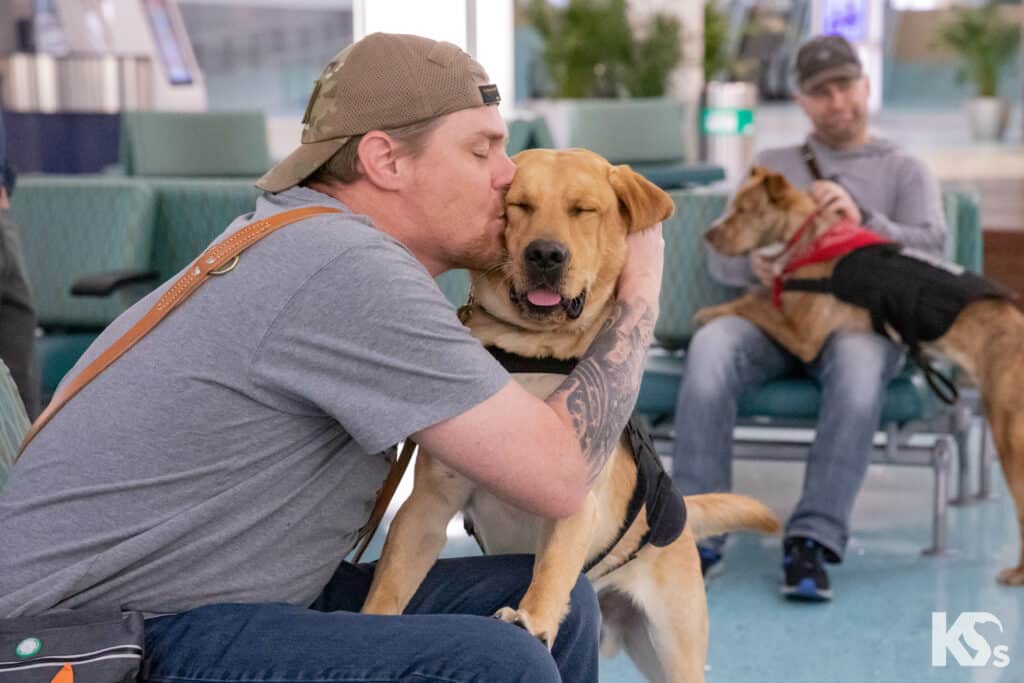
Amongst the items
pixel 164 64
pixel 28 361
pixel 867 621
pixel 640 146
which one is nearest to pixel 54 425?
pixel 28 361

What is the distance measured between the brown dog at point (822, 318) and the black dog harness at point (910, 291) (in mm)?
41

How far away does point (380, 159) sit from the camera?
152cm

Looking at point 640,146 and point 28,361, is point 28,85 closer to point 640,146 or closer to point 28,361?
point 640,146

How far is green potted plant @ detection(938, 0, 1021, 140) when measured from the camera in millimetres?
16531

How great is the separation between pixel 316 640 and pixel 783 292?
8.14 ft

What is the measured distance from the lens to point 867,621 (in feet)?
10.1

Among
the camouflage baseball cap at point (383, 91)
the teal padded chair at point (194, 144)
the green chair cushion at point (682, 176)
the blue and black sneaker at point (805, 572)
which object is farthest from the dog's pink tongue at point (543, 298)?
the teal padded chair at point (194, 144)

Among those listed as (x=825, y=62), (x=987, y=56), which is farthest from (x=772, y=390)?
(x=987, y=56)

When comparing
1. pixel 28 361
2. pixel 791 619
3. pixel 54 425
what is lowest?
pixel 791 619

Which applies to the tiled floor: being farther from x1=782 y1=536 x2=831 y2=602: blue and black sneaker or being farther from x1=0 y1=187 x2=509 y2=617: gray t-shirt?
x1=0 y1=187 x2=509 y2=617: gray t-shirt

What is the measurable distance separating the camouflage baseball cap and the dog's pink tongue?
394mm

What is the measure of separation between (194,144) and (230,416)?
15.8 ft

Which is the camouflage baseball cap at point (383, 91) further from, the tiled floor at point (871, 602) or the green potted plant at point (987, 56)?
the green potted plant at point (987, 56)

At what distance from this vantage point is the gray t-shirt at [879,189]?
12.2 feet
